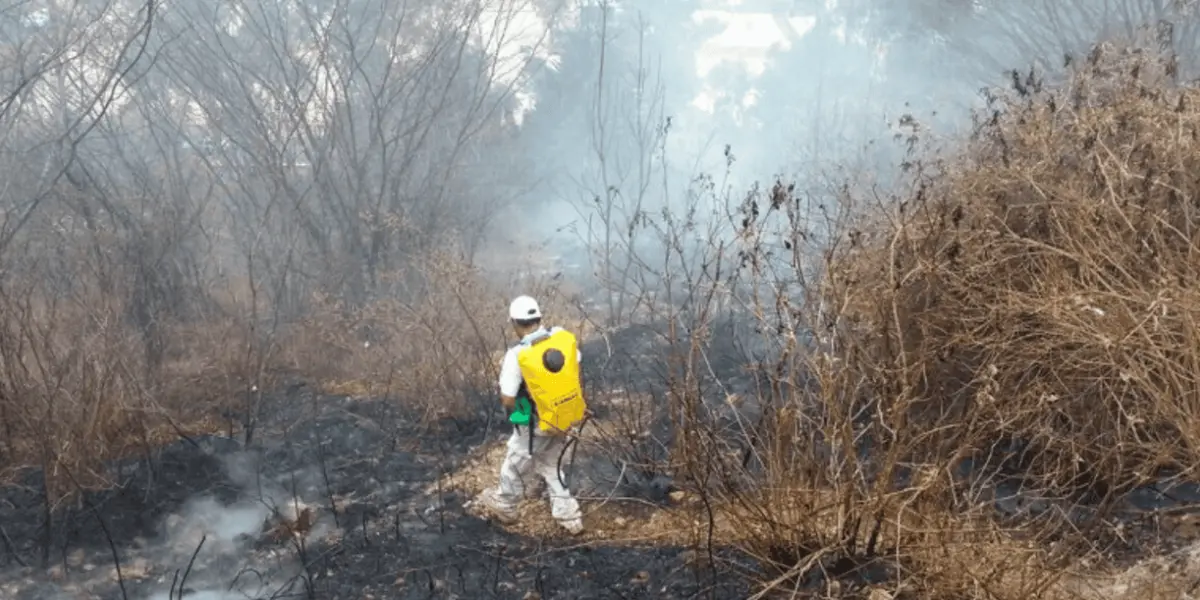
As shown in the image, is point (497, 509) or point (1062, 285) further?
point (497, 509)

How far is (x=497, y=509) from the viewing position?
231 inches

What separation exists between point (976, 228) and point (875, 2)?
19.8m

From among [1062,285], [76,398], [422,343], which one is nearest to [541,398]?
[76,398]

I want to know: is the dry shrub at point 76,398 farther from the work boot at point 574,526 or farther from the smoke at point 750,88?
the smoke at point 750,88

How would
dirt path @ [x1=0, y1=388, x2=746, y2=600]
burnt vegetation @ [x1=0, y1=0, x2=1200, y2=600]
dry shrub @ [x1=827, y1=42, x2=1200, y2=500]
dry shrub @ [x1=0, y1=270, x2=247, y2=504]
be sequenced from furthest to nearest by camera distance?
dry shrub @ [x1=0, y1=270, x2=247, y2=504]
dirt path @ [x1=0, y1=388, x2=746, y2=600]
dry shrub @ [x1=827, y1=42, x2=1200, y2=500]
burnt vegetation @ [x1=0, y1=0, x2=1200, y2=600]

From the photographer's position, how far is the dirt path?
468 centimetres

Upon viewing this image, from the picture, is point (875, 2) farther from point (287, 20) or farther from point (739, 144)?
point (287, 20)

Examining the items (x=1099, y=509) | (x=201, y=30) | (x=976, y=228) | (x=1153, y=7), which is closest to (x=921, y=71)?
(x=1153, y=7)

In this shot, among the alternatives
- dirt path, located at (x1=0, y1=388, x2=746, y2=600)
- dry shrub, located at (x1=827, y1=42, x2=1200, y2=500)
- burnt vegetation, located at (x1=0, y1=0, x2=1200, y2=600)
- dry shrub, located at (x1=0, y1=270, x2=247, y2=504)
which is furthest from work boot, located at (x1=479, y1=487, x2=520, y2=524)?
dry shrub, located at (x1=827, y1=42, x2=1200, y2=500)

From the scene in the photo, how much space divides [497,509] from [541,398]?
2.78ft

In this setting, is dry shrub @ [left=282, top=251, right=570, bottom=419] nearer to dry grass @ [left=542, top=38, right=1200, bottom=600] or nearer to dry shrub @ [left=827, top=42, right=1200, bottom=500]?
dry grass @ [left=542, top=38, right=1200, bottom=600]

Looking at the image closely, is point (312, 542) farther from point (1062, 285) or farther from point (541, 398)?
point (1062, 285)

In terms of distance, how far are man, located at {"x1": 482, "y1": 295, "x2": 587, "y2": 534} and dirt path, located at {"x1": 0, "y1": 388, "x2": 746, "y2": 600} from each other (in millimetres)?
261

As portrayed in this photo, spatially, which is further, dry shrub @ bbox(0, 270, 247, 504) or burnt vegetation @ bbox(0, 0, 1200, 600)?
dry shrub @ bbox(0, 270, 247, 504)
